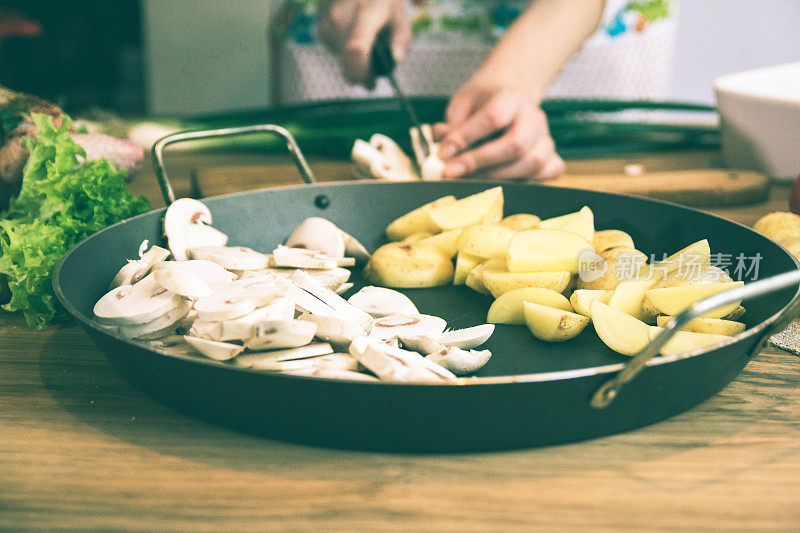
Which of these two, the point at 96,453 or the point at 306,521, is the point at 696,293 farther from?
the point at 96,453

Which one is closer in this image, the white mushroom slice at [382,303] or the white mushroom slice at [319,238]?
the white mushroom slice at [382,303]

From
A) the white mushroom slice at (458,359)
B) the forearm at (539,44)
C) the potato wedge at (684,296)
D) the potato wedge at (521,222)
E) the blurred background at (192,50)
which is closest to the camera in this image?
the white mushroom slice at (458,359)

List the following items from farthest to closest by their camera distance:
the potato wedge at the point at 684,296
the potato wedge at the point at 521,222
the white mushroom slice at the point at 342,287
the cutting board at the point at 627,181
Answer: the cutting board at the point at 627,181, the potato wedge at the point at 521,222, the white mushroom slice at the point at 342,287, the potato wedge at the point at 684,296

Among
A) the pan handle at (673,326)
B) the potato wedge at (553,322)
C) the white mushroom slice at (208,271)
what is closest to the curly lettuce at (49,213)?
the white mushroom slice at (208,271)

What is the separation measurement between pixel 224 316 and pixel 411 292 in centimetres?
48

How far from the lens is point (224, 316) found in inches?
31.5

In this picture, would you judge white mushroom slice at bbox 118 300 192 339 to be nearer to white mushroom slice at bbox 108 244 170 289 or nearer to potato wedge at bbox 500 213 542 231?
white mushroom slice at bbox 108 244 170 289

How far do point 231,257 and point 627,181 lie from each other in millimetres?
981

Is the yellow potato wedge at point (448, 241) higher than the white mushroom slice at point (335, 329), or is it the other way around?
the white mushroom slice at point (335, 329)

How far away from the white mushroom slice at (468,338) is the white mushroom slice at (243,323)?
0.68 feet

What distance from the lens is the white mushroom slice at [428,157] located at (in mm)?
1657

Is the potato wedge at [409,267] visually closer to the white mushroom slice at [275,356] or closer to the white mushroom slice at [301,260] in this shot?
the white mushroom slice at [301,260]

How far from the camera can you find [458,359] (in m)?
0.85

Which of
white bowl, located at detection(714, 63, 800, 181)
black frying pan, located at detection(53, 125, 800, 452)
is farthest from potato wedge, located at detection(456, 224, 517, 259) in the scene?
white bowl, located at detection(714, 63, 800, 181)
